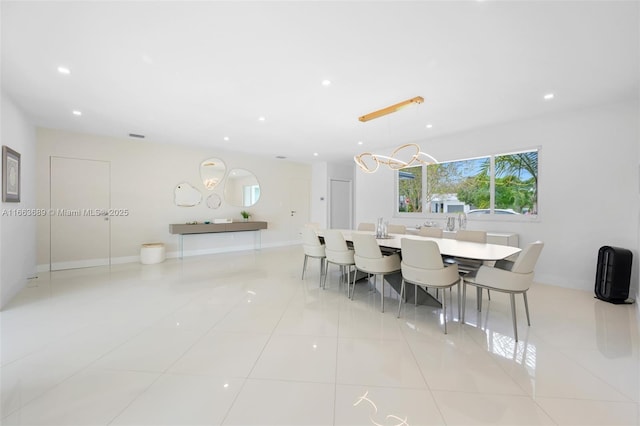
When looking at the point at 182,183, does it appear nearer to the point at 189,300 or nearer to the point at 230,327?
the point at 189,300

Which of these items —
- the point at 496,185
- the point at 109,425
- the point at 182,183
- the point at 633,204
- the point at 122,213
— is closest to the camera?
the point at 109,425

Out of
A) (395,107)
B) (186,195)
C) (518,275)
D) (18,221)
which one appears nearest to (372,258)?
(518,275)

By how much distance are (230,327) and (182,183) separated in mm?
4669

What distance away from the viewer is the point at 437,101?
347 centimetres

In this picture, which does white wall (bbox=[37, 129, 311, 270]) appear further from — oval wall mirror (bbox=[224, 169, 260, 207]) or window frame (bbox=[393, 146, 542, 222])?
window frame (bbox=[393, 146, 542, 222])

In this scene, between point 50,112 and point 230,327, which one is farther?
point 50,112

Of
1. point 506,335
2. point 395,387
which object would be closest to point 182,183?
point 395,387

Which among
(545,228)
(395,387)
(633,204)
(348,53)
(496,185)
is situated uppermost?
(348,53)

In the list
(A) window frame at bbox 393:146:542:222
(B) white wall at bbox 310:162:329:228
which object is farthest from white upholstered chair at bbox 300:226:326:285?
(B) white wall at bbox 310:162:329:228

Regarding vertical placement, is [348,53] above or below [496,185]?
above

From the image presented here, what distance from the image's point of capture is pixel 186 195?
6195 mm

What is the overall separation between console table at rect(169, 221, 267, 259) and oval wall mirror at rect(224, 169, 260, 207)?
28.8 inches

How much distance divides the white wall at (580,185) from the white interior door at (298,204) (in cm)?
523

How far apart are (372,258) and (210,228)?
4337 mm
